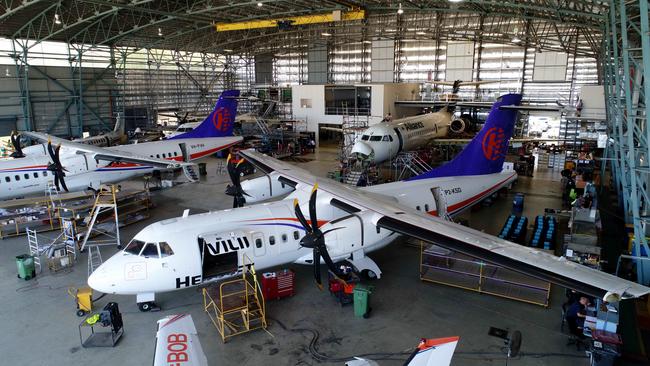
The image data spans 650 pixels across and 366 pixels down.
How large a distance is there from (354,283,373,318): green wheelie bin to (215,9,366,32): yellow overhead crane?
98.7 ft

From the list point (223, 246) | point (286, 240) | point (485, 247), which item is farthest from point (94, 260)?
point (485, 247)

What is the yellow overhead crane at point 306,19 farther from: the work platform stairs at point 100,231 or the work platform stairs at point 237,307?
the work platform stairs at point 237,307

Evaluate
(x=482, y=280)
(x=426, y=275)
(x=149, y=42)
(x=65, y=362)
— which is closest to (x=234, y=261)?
A: (x=65, y=362)

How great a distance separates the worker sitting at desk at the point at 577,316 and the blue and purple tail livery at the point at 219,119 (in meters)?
24.9

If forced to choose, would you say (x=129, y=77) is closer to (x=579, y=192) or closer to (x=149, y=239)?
(x=149, y=239)

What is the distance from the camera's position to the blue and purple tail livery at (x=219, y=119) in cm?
2997

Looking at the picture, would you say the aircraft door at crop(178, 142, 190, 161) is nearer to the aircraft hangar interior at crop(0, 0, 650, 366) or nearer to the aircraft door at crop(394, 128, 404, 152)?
the aircraft hangar interior at crop(0, 0, 650, 366)

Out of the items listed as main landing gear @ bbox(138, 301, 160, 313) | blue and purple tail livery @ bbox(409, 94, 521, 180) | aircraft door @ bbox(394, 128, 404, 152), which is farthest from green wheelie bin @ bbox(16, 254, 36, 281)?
aircraft door @ bbox(394, 128, 404, 152)

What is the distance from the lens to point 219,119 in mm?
30328

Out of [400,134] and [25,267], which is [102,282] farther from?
[400,134]

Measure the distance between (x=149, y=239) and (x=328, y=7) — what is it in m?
29.4

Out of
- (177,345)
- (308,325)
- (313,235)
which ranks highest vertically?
(313,235)

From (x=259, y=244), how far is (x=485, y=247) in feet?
22.3

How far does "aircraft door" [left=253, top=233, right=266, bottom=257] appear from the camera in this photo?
512 inches
